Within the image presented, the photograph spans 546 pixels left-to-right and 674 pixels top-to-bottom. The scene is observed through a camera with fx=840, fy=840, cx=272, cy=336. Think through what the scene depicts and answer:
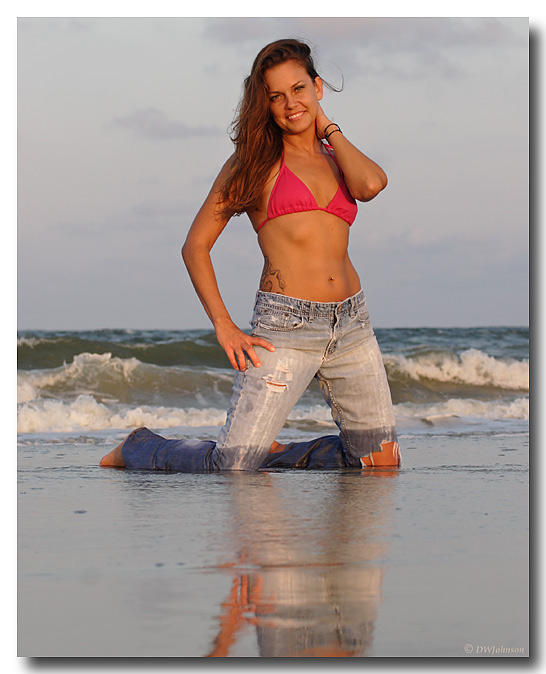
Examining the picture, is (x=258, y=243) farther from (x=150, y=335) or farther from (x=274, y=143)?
(x=150, y=335)

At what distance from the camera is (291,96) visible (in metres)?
3.94

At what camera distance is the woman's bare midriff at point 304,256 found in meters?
3.99

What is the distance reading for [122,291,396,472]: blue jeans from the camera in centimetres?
396

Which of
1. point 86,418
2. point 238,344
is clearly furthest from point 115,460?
point 86,418

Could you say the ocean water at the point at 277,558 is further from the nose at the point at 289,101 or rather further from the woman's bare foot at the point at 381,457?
Result: the nose at the point at 289,101

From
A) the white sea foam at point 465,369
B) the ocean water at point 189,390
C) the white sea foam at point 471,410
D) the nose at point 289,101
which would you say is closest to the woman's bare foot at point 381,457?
the nose at point 289,101

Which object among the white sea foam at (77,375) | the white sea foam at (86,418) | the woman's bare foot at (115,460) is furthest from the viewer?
the white sea foam at (77,375)

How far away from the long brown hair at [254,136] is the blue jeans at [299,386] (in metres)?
0.49

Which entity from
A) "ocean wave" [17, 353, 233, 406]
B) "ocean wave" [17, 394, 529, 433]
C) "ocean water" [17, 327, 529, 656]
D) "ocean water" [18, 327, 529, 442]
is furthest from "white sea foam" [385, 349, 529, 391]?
"ocean water" [17, 327, 529, 656]

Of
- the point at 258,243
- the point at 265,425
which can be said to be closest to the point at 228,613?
the point at 265,425

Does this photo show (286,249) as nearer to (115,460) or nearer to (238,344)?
(238,344)

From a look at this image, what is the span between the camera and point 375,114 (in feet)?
16.1

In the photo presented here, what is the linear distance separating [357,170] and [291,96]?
47 centimetres
